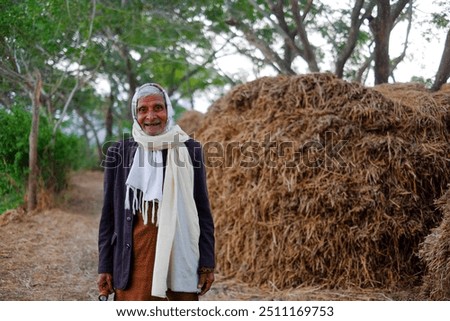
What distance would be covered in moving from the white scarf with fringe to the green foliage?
219 centimetres

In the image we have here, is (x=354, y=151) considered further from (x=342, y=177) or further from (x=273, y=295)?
(x=273, y=295)

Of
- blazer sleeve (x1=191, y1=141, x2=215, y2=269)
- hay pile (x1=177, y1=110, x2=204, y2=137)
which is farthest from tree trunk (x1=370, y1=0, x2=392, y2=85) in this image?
hay pile (x1=177, y1=110, x2=204, y2=137)

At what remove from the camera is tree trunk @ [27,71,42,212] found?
447 cm

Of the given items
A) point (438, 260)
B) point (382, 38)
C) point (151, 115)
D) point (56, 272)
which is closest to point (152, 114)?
point (151, 115)

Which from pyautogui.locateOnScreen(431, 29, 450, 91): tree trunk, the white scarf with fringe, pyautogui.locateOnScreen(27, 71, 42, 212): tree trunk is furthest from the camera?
pyautogui.locateOnScreen(27, 71, 42, 212): tree trunk

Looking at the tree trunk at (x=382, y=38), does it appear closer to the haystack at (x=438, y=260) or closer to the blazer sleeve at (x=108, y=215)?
the haystack at (x=438, y=260)

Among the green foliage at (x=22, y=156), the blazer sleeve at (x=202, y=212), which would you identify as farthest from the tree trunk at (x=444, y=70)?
the green foliage at (x=22, y=156)

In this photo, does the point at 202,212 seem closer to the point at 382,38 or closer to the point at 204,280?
the point at 204,280

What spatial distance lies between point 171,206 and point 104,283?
1.39ft

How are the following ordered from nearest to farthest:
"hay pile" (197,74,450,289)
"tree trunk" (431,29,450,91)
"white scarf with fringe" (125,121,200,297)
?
"white scarf with fringe" (125,121,200,297) → "hay pile" (197,74,450,289) → "tree trunk" (431,29,450,91)

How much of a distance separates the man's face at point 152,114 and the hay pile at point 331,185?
5.72 feet

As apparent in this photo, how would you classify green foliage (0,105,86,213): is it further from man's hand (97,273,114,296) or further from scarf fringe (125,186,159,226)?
scarf fringe (125,186,159,226)

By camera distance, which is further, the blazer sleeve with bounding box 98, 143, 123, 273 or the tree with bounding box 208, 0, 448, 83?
the tree with bounding box 208, 0, 448, 83

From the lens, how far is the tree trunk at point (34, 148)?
14.7 ft
